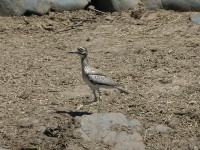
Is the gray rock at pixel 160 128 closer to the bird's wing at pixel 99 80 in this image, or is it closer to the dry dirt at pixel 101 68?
the dry dirt at pixel 101 68

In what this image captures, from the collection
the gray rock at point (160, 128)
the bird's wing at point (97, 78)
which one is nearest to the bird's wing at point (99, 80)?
the bird's wing at point (97, 78)

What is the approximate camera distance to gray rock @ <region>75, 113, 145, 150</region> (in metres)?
10.3

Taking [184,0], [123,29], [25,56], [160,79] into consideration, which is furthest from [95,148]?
[184,0]

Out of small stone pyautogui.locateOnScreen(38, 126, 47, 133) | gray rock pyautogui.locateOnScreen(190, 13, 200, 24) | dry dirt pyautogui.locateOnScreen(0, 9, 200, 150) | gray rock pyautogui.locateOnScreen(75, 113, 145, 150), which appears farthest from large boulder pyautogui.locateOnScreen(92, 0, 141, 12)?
small stone pyautogui.locateOnScreen(38, 126, 47, 133)

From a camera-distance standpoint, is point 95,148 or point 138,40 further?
point 138,40

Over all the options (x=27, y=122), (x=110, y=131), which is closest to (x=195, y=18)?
(x=110, y=131)

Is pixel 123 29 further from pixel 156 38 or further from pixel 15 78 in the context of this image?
pixel 15 78

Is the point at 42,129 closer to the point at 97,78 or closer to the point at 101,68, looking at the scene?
the point at 97,78

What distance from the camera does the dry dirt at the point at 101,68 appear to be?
10.5m

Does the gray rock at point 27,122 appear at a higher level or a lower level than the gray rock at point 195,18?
lower

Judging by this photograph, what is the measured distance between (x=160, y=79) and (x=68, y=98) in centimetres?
173

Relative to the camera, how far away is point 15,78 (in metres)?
12.2

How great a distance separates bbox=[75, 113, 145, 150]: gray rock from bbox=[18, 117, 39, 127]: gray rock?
0.64 m

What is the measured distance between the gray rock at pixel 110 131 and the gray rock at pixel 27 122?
0.64 metres
